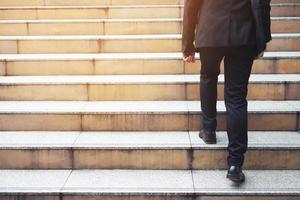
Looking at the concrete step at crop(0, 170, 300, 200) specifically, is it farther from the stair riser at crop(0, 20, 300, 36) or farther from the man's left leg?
the stair riser at crop(0, 20, 300, 36)

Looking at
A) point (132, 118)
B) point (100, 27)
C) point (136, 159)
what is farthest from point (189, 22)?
point (100, 27)

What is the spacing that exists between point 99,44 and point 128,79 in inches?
37.5

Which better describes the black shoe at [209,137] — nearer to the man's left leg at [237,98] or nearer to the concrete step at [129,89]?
the man's left leg at [237,98]

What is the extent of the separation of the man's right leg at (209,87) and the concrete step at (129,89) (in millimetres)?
799

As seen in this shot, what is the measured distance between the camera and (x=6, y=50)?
546 centimetres

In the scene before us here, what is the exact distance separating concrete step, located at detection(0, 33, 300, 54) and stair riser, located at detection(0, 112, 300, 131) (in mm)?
1468

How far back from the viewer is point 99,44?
5355 millimetres

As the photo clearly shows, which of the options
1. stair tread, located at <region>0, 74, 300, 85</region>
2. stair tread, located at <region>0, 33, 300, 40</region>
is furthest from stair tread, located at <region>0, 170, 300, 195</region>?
stair tread, located at <region>0, 33, 300, 40</region>

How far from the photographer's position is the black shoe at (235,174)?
3307 millimetres

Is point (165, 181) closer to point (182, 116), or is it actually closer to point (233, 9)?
point (182, 116)

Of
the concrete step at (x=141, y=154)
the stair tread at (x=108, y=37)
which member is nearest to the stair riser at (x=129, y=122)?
the concrete step at (x=141, y=154)

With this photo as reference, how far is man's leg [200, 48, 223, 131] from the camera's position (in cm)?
344

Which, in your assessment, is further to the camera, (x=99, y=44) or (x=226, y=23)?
(x=99, y=44)

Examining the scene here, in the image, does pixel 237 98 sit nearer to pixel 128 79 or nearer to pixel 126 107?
pixel 126 107
